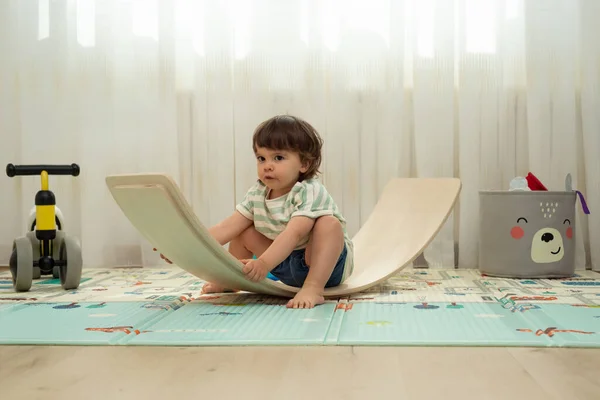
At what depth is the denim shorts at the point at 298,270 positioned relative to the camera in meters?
1.81

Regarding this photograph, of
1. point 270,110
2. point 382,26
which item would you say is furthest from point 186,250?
point 382,26

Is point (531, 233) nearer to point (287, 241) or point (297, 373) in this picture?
point (287, 241)

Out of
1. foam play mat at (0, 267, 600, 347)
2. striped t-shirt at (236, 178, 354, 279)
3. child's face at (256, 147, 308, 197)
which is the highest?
child's face at (256, 147, 308, 197)

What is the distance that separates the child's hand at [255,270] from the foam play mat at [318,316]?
70 millimetres

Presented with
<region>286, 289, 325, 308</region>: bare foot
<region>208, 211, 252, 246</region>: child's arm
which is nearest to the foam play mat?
<region>286, 289, 325, 308</region>: bare foot

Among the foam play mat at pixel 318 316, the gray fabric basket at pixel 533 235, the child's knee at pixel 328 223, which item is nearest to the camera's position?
the foam play mat at pixel 318 316

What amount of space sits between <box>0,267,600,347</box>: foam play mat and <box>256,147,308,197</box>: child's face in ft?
0.95

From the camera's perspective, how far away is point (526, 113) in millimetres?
2488

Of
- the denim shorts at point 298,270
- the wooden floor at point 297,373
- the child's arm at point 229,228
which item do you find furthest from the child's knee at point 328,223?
the wooden floor at point 297,373

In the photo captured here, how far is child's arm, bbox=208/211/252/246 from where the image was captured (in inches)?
71.3

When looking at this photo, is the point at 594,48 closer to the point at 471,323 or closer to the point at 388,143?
the point at 388,143

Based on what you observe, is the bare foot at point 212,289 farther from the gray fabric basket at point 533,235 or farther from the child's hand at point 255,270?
the gray fabric basket at point 533,235

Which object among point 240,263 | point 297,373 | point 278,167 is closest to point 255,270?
point 240,263

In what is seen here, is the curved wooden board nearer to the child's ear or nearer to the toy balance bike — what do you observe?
the child's ear
